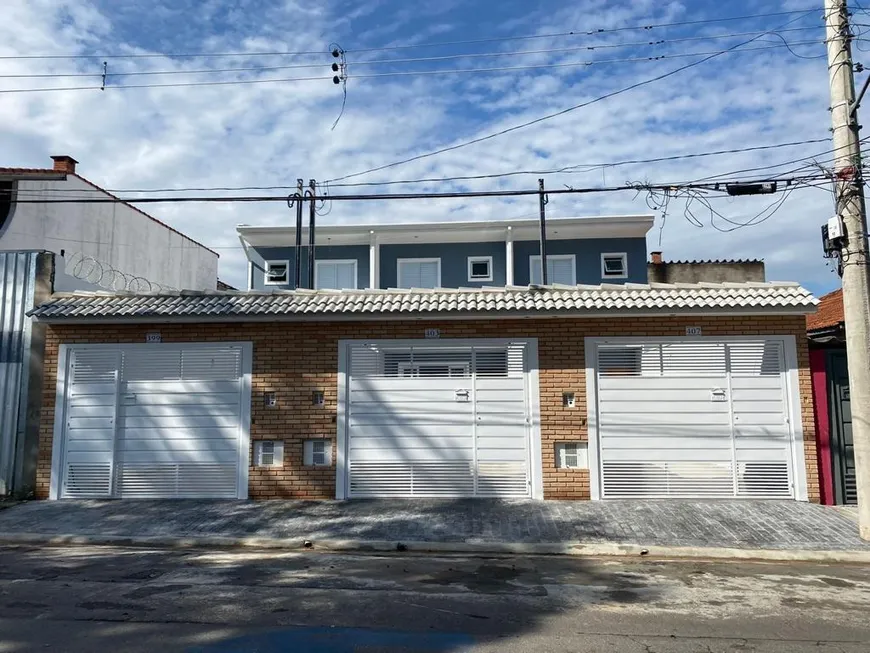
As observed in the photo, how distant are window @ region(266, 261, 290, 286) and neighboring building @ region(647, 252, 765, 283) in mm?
11832

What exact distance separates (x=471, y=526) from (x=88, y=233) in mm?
16222

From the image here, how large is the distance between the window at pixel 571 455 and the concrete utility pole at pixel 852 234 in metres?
3.62

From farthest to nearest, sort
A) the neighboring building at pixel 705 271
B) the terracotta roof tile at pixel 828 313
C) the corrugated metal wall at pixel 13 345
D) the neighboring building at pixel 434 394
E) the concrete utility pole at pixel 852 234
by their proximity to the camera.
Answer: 1. the neighboring building at pixel 705 271
2. the terracotta roof tile at pixel 828 313
3. the corrugated metal wall at pixel 13 345
4. the neighboring building at pixel 434 394
5. the concrete utility pole at pixel 852 234

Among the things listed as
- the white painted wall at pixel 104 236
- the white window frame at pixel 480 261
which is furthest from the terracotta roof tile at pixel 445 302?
the white window frame at pixel 480 261

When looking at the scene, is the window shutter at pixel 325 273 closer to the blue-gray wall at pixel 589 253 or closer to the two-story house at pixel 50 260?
the two-story house at pixel 50 260

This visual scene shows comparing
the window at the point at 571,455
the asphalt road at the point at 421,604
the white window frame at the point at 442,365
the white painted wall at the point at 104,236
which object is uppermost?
the white painted wall at the point at 104,236

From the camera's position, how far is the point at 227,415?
10.5 metres

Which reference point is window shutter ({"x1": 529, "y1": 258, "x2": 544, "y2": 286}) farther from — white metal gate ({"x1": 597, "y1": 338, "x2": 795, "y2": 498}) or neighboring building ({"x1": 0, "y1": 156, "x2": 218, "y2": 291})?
neighboring building ({"x1": 0, "y1": 156, "x2": 218, "y2": 291})

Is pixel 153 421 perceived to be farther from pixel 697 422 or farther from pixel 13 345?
pixel 697 422

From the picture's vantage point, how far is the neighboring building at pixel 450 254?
65.2 ft

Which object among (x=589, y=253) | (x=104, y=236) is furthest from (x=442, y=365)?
(x=104, y=236)

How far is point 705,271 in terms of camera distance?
65.3 ft

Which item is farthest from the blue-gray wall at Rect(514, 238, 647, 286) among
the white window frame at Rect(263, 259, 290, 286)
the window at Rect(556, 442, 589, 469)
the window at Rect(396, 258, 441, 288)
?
the window at Rect(556, 442, 589, 469)

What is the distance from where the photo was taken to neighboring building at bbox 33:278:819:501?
9.80 meters
